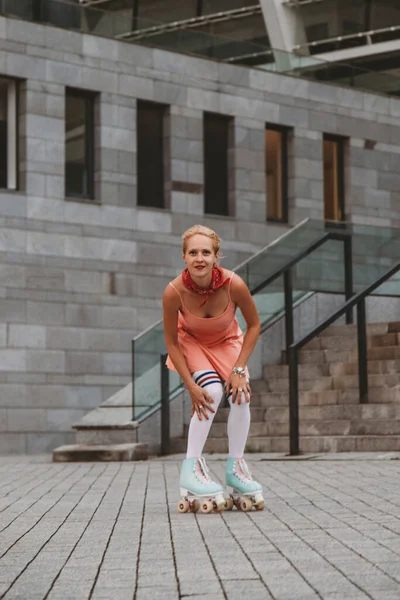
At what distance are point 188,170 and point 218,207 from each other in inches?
46.2

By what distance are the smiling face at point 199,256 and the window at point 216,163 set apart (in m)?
17.8

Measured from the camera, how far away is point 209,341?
30.5ft

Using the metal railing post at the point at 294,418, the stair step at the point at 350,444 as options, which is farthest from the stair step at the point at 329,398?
the metal railing post at the point at 294,418

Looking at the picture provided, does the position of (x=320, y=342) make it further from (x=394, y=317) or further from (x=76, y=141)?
(x=76, y=141)

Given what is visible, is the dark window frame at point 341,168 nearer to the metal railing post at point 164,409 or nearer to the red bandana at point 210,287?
the metal railing post at point 164,409

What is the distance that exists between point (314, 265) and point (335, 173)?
928 centimetres

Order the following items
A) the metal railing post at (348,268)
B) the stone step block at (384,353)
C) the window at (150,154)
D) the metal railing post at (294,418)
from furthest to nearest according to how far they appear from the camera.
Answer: the window at (150,154) < the metal railing post at (348,268) < the stone step block at (384,353) < the metal railing post at (294,418)

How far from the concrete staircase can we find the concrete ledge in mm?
735

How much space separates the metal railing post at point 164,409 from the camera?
17.3 meters

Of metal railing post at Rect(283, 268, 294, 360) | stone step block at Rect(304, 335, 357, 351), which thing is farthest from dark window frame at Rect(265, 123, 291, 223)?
stone step block at Rect(304, 335, 357, 351)

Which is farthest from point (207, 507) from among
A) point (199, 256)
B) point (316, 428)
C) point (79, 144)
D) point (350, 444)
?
point (79, 144)

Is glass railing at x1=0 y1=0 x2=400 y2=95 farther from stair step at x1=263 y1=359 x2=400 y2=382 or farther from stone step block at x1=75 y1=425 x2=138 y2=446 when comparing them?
stone step block at x1=75 y1=425 x2=138 y2=446

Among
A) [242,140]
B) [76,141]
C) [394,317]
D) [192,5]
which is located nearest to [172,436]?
[394,317]

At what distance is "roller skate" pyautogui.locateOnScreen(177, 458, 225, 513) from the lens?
887cm
